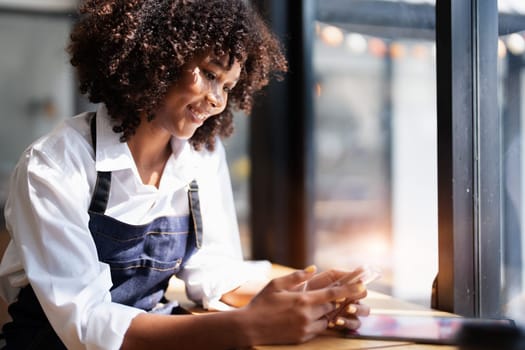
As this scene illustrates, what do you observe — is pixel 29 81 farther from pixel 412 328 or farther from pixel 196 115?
pixel 412 328

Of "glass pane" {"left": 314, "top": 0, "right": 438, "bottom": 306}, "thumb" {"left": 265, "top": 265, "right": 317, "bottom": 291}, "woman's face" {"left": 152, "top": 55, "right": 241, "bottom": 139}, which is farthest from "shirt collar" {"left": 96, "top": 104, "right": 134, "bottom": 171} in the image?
"glass pane" {"left": 314, "top": 0, "right": 438, "bottom": 306}

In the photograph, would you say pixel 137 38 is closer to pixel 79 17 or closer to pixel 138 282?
pixel 79 17

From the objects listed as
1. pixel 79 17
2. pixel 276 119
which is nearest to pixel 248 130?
pixel 276 119

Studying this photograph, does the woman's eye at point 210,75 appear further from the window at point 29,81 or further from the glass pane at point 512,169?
the window at point 29,81

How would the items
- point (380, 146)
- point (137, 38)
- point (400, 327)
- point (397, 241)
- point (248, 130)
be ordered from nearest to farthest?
1. point (400, 327)
2. point (137, 38)
3. point (397, 241)
4. point (248, 130)
5. point (380, 146)

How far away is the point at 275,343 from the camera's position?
110 centimetres

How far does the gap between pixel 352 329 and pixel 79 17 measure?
2.94 ft

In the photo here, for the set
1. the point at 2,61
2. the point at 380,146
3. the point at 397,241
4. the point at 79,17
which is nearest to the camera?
the point at 79,17

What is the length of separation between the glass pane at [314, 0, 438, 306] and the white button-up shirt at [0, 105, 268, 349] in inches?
17.4

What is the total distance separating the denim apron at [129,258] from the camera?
4.34ft

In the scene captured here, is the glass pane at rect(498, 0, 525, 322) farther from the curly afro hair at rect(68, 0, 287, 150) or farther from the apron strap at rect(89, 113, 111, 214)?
the apron strap at rect(89, 113, 111, 214)

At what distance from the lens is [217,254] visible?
1574mm

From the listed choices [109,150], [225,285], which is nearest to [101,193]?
[109,150]

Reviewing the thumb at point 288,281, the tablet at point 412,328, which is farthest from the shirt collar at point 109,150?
the tablet at point 412,328
